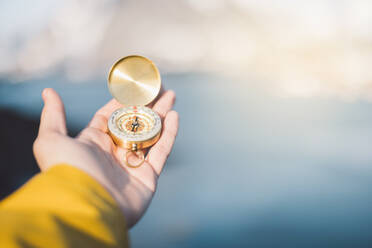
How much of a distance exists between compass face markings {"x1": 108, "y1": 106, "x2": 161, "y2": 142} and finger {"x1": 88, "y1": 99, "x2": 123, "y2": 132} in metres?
0.07

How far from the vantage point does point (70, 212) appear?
43.2 inches

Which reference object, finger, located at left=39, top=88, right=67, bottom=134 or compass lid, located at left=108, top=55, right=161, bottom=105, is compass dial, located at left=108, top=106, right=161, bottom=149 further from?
finger, located at left=39, top=88, right=67, bottom=134

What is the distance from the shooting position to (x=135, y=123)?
2115mm

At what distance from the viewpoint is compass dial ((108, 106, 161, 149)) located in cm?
187

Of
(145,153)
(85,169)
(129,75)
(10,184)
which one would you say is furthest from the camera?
(10,184)

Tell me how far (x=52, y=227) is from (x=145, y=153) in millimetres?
1039

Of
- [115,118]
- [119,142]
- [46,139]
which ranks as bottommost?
[46,139]

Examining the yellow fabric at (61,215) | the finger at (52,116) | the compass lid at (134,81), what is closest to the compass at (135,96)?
the compass lid at (134,81)

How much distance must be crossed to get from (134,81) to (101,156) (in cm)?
81

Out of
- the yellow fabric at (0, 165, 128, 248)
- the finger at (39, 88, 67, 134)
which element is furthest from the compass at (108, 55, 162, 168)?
the yellow fabric at (0, 165, 128, 248)

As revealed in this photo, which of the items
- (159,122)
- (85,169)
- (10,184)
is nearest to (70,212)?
(85,169)

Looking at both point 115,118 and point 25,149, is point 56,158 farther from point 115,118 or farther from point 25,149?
point 25,149

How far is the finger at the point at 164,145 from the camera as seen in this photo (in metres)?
1.85

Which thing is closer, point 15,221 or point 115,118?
point 15,221
